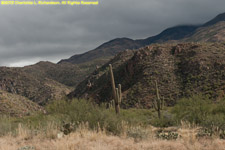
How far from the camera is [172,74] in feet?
150

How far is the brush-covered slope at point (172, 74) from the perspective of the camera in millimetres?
39562

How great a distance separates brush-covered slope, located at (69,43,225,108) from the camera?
39.6 m

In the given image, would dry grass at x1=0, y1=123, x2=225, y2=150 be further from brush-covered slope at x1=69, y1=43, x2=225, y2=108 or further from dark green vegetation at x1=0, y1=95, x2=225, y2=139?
brush-covered slope at x1=69, y1=43, x2=225, y2=108

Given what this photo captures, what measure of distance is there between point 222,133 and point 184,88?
1332 inches

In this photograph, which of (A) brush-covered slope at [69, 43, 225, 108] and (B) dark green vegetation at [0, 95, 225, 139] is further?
(A) brush-covered slope at [69, 43, 225, 108]

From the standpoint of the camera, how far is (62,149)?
264 inches

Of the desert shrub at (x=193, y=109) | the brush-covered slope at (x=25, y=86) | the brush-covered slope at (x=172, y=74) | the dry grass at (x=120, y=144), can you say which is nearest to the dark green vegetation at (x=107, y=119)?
the desert shrub at (x=193, y=109)

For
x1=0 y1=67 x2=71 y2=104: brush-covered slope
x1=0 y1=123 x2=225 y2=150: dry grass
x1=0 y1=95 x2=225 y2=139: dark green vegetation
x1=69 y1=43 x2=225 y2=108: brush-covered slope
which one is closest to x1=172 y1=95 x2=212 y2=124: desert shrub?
x1=0 y1=95 x2=225 y2=139: dark green vegetation

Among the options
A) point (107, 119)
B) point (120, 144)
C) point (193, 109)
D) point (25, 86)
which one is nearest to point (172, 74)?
point (193, 109)

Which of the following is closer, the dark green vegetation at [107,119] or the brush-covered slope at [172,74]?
the dark green vegetation at [107,119]

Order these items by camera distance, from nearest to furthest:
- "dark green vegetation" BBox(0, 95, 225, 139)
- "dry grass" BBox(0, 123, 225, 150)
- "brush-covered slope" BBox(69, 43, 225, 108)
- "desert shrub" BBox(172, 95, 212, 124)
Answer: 1. "dry grass" BBox(0, 123, 225, 150)
2. "dark green vegetation" BBox(0, 95, 225, 139)
3. "desert shrub" BBox(172, 95, 212, 124)
4. "brush-covered slope" BBox(69, 43, 225, 108)

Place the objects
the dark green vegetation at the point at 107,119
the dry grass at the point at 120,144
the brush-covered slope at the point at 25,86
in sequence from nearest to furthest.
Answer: the dry grass at the point at 120,144 < the dark green vegetation at the point at 107,119 < the brush-covered slope at the point at 25,86

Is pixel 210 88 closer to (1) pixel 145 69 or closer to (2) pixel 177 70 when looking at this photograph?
(2) pixel 177 70

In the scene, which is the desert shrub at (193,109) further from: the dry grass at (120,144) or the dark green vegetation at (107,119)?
the dry grass at (120,144)
